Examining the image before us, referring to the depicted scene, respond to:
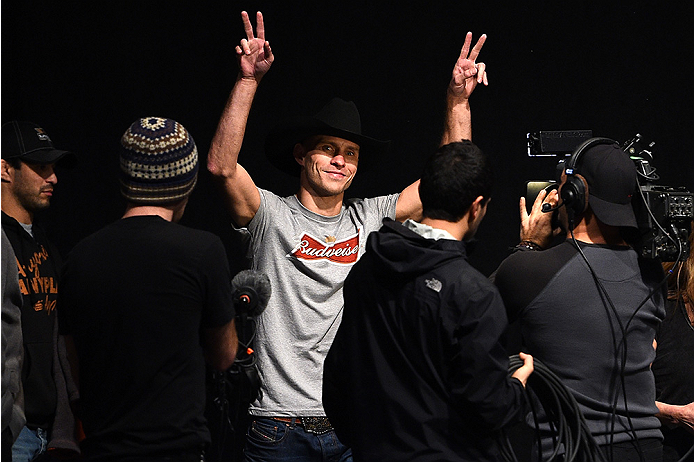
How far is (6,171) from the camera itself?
271cm

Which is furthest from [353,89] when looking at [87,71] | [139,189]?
[139,189]

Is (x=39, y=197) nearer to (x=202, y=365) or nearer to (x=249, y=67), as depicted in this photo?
(x=249, y=67)

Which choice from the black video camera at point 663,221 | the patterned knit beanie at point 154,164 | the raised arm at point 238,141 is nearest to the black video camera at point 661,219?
the black video camera at point 663,221

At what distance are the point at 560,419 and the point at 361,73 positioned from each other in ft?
6.37

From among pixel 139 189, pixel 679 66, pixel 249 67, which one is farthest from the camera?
pixel 679 66

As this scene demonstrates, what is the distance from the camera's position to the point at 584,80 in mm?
3494

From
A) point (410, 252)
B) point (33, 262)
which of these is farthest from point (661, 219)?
point (33, 262)

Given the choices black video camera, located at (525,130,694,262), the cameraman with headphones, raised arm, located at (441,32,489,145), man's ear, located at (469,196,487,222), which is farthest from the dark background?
man's ear, located at (469,196,487,222)

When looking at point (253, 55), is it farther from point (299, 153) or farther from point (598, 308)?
point (598, 308)

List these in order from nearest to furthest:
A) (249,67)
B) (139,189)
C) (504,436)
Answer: (139,189)
(504,436)
(249,67)

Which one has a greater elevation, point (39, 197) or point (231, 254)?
point (39, 197)

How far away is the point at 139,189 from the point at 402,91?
6.32 feet

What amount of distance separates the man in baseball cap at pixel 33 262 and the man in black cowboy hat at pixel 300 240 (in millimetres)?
640

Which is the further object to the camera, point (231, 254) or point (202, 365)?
point (231, 254)
